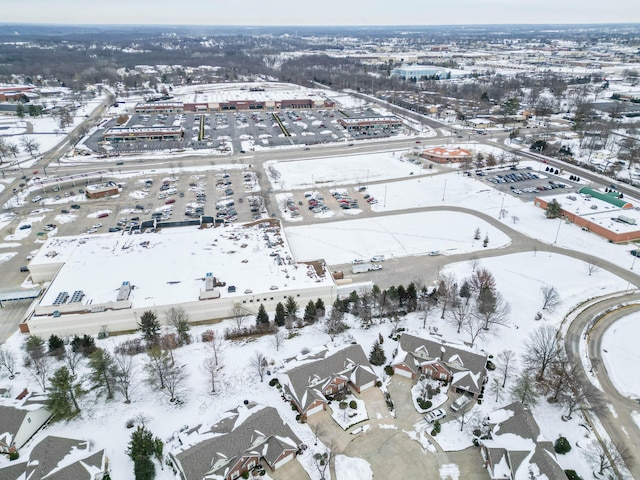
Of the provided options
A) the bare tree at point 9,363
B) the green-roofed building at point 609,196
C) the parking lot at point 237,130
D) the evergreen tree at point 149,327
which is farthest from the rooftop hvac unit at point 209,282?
the green-roofed building at point 609,196

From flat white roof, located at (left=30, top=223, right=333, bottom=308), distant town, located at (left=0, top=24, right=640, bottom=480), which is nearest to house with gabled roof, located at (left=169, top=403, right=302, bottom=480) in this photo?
distant town, located at (left=0, top=24, right=640, bottom=480)

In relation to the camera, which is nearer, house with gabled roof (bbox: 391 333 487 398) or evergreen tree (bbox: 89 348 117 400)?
evergreen tree (bbox: 89 348 117 400)

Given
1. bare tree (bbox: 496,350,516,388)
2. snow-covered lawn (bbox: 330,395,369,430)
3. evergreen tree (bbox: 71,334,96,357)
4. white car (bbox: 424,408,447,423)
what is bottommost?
snow-covered lawn (bbox: 330,395,369,430)

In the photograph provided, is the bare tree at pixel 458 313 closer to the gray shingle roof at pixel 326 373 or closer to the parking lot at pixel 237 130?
the gray shingle roof at pixel 326 373

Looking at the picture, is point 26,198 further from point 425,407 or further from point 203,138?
point 425,407

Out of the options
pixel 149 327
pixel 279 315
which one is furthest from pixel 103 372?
pixel 279 315

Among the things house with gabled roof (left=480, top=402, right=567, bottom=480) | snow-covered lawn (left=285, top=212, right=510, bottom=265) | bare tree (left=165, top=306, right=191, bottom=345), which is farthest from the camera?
snow-covered lawn (left=285, top=212, right=510, bottom=265)

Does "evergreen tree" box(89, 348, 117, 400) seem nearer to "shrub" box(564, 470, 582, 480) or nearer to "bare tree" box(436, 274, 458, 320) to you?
"bare tree" box(436, 274, 458, 320)
